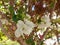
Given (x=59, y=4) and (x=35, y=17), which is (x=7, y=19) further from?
(x=59, y=4)

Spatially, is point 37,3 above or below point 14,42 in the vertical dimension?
above

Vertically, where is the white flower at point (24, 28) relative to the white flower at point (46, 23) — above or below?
below

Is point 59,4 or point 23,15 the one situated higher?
point 59,4

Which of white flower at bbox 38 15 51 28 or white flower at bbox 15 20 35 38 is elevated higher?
white flower at bbox 38 15 51 28

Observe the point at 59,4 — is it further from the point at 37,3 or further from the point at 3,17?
the point at 3,17

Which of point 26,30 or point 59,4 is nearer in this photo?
point 26,30

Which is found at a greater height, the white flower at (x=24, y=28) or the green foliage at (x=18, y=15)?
the green foliage at (x=18, y=15)

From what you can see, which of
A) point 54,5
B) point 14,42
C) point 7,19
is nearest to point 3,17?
point 7,19

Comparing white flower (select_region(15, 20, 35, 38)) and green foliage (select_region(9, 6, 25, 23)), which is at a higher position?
green foliage (select_region(9, 6, 25, 23))

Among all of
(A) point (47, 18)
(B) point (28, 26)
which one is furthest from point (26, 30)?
(A) point (47, 18)
